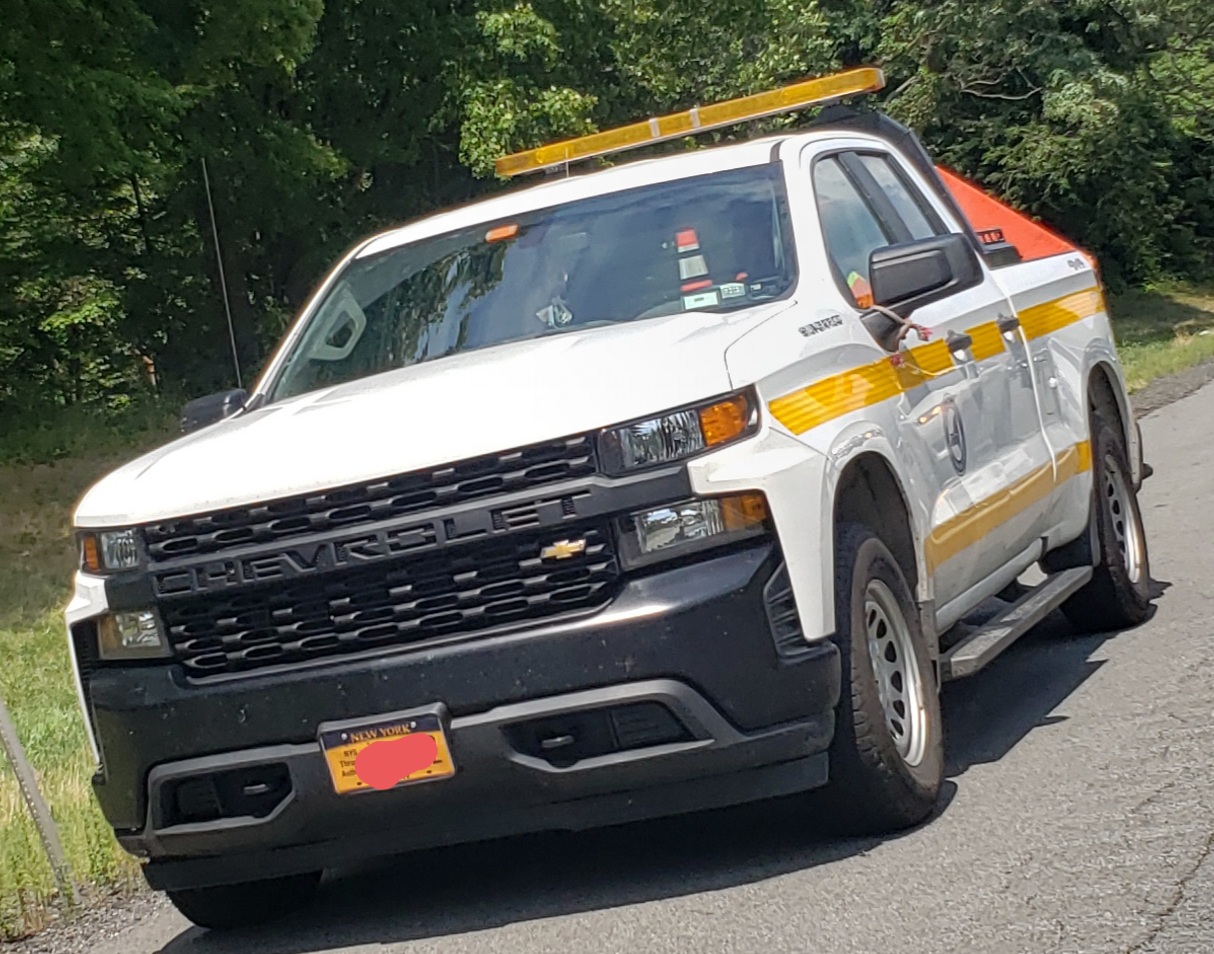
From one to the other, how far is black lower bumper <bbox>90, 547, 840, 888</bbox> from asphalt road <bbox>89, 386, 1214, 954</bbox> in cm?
28

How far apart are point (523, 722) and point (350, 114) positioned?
75.5 ft

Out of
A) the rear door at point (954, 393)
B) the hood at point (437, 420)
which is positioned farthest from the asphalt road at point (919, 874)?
the hood at point (437, 420)

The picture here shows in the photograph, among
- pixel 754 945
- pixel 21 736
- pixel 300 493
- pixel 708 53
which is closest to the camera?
pixel 754 945

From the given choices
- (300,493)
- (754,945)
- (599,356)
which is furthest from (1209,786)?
(300,493)

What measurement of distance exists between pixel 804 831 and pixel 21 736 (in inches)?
177

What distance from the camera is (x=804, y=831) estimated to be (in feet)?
18.0

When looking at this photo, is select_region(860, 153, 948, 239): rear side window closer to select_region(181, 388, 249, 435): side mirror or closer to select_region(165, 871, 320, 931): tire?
select_region(181, 388, 249, 435): side mirror

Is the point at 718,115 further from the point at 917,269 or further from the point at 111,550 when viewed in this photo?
the point at 111,550

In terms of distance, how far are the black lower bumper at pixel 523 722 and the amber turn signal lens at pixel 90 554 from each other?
1.07ft

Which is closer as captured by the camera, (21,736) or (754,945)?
(754,945)

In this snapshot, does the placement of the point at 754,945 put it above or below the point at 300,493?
below

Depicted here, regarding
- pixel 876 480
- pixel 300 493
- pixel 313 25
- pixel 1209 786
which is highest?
pixel 313 25

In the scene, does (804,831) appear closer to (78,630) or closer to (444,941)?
(444,941)

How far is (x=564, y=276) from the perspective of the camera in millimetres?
6215
